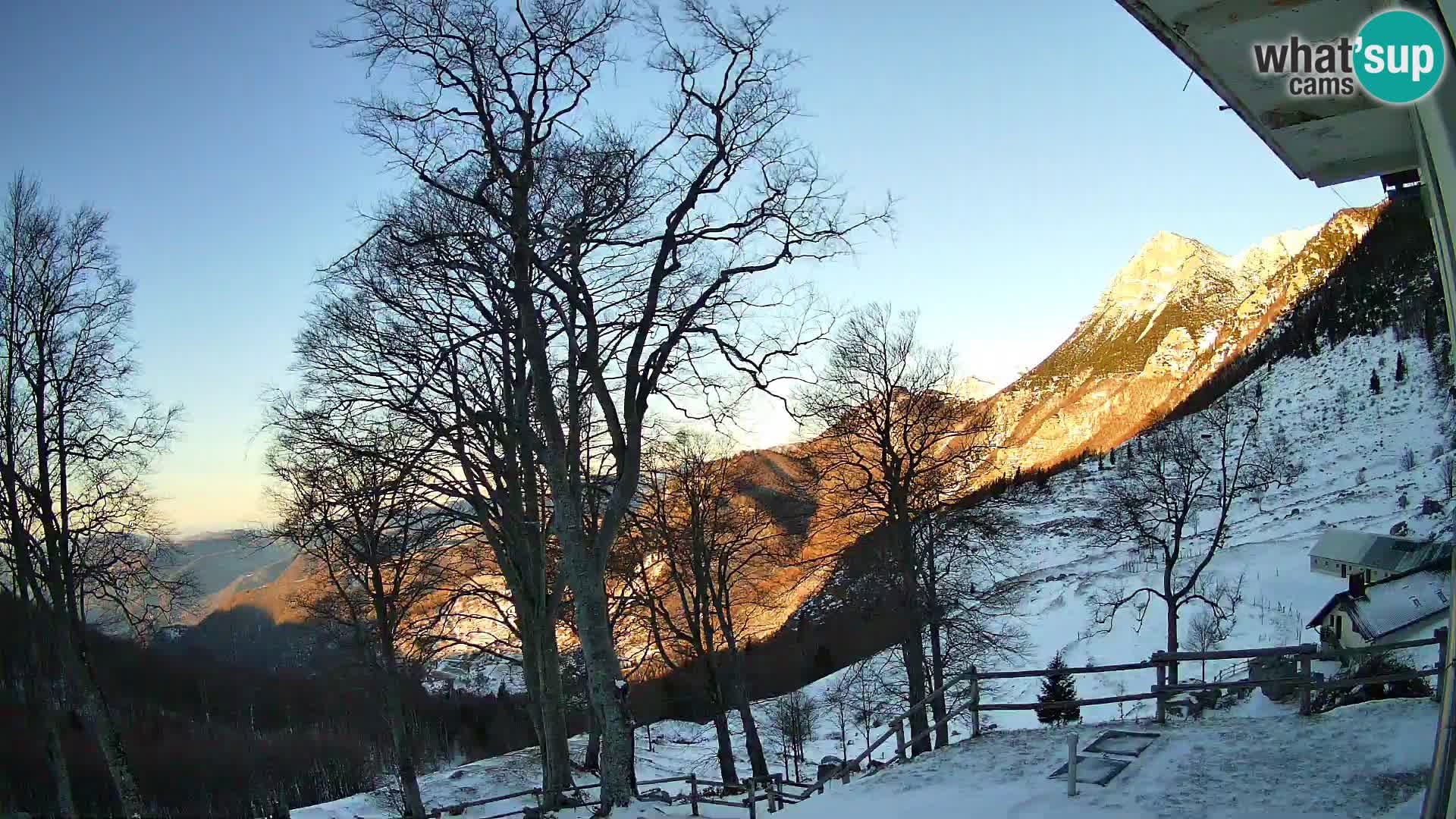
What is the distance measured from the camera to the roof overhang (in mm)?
3838

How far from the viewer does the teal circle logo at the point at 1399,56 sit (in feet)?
11.8

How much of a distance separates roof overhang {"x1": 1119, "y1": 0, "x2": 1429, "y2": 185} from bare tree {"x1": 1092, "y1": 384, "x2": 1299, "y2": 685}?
36.6ft

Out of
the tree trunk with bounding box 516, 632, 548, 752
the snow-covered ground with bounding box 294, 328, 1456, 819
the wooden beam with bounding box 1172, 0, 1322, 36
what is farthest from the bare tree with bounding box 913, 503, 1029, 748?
the wooden beam with bounding box 1172, 0, 1322, 36

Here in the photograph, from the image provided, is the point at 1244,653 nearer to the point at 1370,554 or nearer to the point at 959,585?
the point at 959,585

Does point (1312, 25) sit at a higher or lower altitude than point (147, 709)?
higher

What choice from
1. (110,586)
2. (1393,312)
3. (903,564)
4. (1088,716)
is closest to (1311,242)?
(1393,312)

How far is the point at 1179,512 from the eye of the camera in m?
25.6

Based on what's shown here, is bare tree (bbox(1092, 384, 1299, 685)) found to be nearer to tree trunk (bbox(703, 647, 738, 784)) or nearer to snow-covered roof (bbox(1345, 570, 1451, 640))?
snow-covered roof (bbox(1345, 570, 1451, 640))

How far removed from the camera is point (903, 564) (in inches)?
706

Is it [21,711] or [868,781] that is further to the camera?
[21,711]

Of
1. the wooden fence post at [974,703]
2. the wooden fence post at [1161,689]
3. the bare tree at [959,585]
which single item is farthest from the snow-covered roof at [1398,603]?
the wooden fence post at [974,703]

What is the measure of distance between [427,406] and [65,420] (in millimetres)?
5410

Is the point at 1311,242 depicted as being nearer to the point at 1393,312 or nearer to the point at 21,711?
the point at 1393,312

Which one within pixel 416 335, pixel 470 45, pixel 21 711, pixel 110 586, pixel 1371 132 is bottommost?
pixel 21 711
